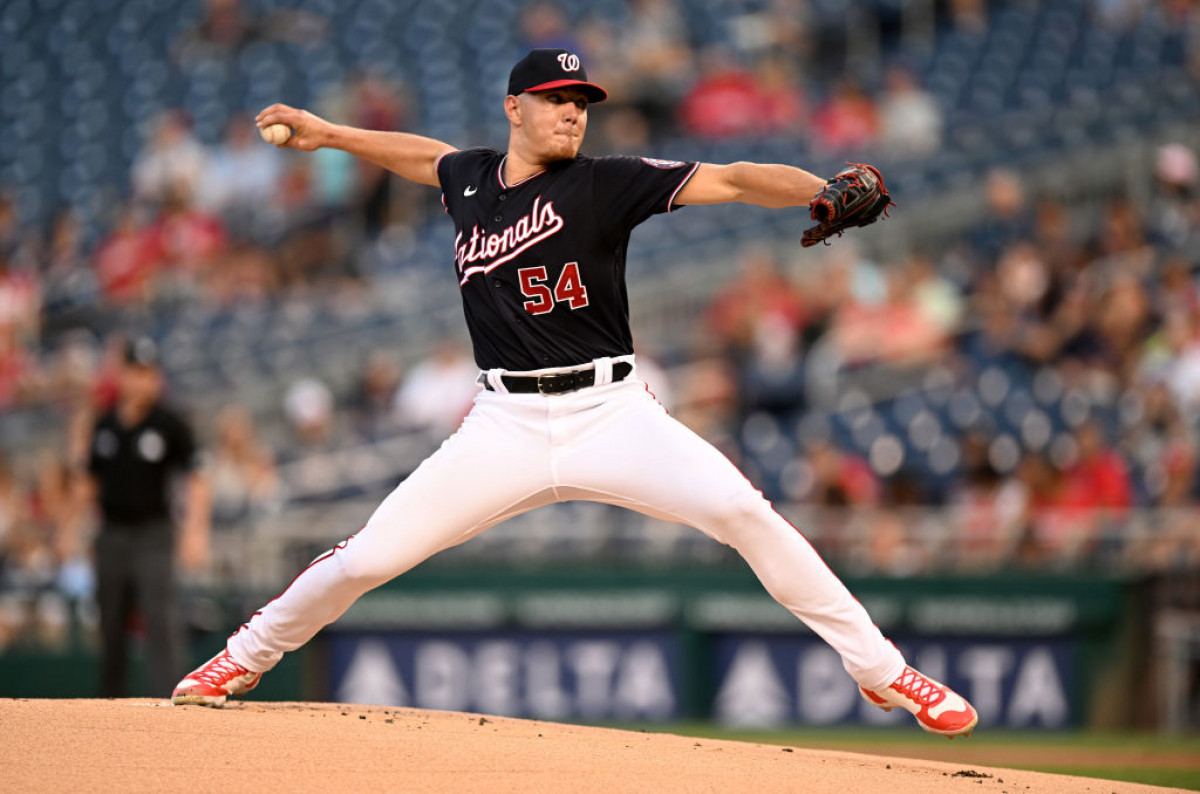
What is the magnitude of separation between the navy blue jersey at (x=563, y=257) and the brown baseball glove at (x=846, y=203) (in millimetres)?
484

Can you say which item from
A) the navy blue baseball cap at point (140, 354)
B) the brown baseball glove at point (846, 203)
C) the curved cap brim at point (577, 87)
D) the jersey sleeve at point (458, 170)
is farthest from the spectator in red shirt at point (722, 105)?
the brown baseball glove at point (846, 203)

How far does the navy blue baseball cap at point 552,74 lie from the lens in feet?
16.3

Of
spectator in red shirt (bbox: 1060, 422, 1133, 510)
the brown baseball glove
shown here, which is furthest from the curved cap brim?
spectator in red shirt (bbox: 1060, 422, 1133, 510)

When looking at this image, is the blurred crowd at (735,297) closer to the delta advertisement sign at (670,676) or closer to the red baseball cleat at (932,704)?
the delta advertisement sign at (670,676)

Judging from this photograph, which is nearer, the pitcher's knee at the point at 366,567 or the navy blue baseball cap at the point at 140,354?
the pitcher's knee at the point at 366,567

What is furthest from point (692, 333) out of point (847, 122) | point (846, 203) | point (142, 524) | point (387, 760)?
point (387, 760)

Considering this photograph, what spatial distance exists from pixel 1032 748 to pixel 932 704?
14.3ft

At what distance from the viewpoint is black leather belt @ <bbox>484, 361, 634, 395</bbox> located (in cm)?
498

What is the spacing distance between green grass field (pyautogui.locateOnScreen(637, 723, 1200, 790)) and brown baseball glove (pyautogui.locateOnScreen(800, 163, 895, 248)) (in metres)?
3.51

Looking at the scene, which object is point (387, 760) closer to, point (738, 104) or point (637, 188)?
point (637, 188)

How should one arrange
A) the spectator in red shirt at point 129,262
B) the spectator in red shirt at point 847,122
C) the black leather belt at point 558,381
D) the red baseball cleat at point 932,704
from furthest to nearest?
the spectator in red shirt at point 847,122 < the spectator in red shirt at point 129,262 < the red baseball cleat at point 932,704 < the black leather belt at point 558,381

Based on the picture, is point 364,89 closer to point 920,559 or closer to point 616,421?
point 920,559

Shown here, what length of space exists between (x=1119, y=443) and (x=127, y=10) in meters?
11.1

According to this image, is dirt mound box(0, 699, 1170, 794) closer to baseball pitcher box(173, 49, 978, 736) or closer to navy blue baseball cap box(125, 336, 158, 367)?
baseball pitcher box(173, 49, 978, 736)
